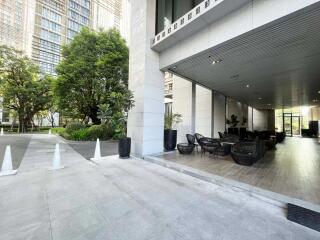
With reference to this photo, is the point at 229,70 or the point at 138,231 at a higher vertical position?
the point at 229,70

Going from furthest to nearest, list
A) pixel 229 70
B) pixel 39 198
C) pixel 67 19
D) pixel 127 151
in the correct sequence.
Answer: pixel 67 19, pixel 229 70, pixel 127 151, pixel 39 198

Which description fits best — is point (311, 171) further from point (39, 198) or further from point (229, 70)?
point (39, 198)

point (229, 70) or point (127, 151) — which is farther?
point (229, 70)

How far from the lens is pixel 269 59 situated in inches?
196

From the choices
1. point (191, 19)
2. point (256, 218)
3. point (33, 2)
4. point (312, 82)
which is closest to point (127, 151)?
point (256, 218)

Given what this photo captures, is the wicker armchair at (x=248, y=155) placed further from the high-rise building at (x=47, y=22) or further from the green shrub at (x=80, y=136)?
the high-rise building at (x=47, y=22)

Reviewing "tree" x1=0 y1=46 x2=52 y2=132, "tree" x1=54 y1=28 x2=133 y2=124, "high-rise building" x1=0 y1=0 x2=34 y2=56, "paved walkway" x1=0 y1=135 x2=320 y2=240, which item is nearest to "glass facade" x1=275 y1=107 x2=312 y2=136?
"tree" x1=54 y1=28 x2=133 y2=124

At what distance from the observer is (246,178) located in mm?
3537

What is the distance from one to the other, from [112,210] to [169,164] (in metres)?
2.49

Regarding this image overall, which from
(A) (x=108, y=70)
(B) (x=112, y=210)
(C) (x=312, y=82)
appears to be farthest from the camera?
(A) (x=108, y=70)

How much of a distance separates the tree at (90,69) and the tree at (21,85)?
303 inches

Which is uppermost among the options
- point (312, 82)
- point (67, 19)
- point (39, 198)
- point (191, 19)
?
point (67, 19)

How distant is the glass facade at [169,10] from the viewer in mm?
6309

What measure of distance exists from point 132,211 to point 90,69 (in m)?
10.5
